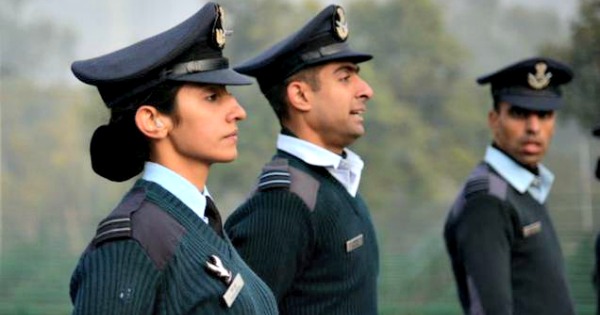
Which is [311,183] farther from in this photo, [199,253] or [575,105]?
[575,105]

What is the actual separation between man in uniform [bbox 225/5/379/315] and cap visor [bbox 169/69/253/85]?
986mm

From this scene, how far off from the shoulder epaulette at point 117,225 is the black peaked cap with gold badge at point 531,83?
9.10 ft

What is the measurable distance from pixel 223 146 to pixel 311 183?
1.15 m

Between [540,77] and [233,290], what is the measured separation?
292 cm

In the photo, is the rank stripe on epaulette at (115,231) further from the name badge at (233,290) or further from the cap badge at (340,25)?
the cap badge at (340,25)

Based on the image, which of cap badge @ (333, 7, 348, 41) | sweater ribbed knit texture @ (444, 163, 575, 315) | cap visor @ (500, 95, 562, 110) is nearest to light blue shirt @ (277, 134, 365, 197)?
cap badge @ (333, 7, 348, 41)

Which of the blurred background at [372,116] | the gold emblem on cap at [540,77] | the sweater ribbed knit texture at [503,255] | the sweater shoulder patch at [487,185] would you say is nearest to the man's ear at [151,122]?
the sweater ribbed knit texture at [503,255]

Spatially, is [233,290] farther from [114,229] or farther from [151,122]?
[151,122]

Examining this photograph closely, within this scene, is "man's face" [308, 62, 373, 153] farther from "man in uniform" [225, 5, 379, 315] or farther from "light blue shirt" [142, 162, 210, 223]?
"light blue shirt" [142, 162, 210, 223]

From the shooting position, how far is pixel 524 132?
236 inches

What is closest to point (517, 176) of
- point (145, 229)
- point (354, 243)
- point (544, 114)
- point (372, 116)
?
point (544, 114)

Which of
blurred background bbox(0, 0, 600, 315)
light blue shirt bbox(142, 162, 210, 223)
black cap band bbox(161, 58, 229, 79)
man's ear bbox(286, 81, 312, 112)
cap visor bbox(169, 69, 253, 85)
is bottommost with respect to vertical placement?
blurred background bbox(0, 0, 600, 315)

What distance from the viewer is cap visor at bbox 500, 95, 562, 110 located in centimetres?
600

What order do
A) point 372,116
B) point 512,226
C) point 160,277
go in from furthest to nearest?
point 372,116
point 512,226
point 160,277
